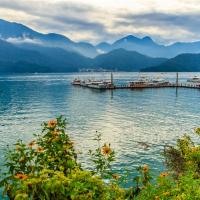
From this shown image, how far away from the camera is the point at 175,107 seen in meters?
104

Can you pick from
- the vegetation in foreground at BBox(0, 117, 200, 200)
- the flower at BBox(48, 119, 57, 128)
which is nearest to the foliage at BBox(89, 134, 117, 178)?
the vegetation in foreground at BBox(0, 117, 200, 200)

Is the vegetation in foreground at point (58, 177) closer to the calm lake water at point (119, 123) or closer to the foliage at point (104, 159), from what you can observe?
the foliage at point (104, 159)

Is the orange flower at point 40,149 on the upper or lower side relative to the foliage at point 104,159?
upper

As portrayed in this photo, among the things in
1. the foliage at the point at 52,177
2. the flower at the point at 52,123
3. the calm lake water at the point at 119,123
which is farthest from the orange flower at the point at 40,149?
the calm lake water at the point at 119,123

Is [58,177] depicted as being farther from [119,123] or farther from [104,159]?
[119,123]

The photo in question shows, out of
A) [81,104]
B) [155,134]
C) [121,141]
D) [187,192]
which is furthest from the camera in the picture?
[81,104]

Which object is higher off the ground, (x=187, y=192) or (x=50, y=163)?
(x=50, y=163)

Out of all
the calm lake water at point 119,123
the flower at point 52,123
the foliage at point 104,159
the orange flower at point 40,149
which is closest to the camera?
the orange flower at point 40,149

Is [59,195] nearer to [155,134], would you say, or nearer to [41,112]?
[155,134]

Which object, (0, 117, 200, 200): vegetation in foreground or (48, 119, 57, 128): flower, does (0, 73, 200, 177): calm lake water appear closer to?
(0, 117, 200, 200): vegetation in foreground

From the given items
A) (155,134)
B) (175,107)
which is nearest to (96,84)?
(175,107)

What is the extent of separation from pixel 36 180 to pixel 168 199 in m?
4.85

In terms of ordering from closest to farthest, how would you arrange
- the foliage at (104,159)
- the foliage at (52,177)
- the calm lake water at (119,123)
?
1. the foliage at (52,177)
2. the foliage at (104,159)
3. the calm lake water at (119,123)

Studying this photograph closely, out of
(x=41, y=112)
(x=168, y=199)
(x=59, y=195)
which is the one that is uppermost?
(x=59, y=195)
